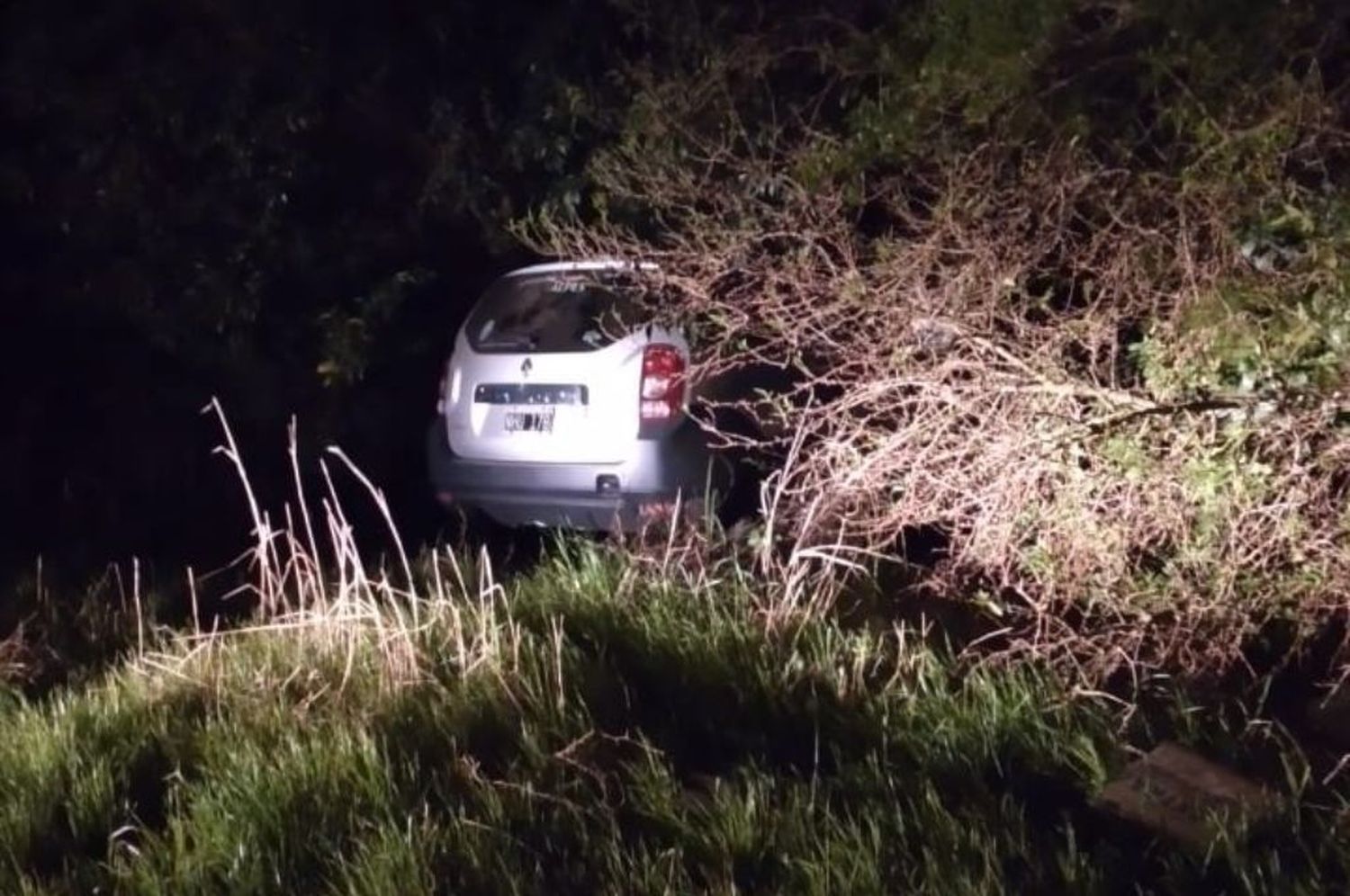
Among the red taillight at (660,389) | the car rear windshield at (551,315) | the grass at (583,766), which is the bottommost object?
the grass at (583,766)

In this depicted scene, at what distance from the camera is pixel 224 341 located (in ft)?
31.5

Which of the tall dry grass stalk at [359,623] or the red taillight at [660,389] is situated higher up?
the red taillight at [660,389]

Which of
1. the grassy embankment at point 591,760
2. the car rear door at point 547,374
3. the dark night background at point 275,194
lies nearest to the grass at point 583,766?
the grassy embankment at point 591,760

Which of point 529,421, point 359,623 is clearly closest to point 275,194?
point 529,421

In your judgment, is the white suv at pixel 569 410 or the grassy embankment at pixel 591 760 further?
the white suv at pixel 569 410

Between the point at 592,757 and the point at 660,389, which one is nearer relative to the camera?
the point at 592,757

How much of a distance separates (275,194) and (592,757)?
5.07 m

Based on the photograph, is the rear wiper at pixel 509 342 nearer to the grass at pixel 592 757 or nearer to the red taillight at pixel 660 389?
the red taillight at pixel 660 389

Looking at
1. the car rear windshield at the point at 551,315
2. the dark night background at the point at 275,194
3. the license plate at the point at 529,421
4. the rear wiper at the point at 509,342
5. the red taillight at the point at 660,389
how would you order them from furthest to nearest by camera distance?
the dark night background at the point at 275,194 → the rear wiper at the point at 509,342 → the license plate at the point at 529,421 → the car rear windshield at the point at 551,315 → the red taillight at the point at 660,389

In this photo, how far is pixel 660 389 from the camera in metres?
7.46

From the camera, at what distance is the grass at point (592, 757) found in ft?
14.8

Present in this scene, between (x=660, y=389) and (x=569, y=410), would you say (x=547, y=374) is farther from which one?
(x=660, y=389)

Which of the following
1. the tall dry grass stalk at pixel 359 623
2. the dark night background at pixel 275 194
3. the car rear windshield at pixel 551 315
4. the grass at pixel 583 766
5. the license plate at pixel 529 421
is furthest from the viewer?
the dark night background at pixel 275 194

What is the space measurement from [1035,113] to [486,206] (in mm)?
3513
